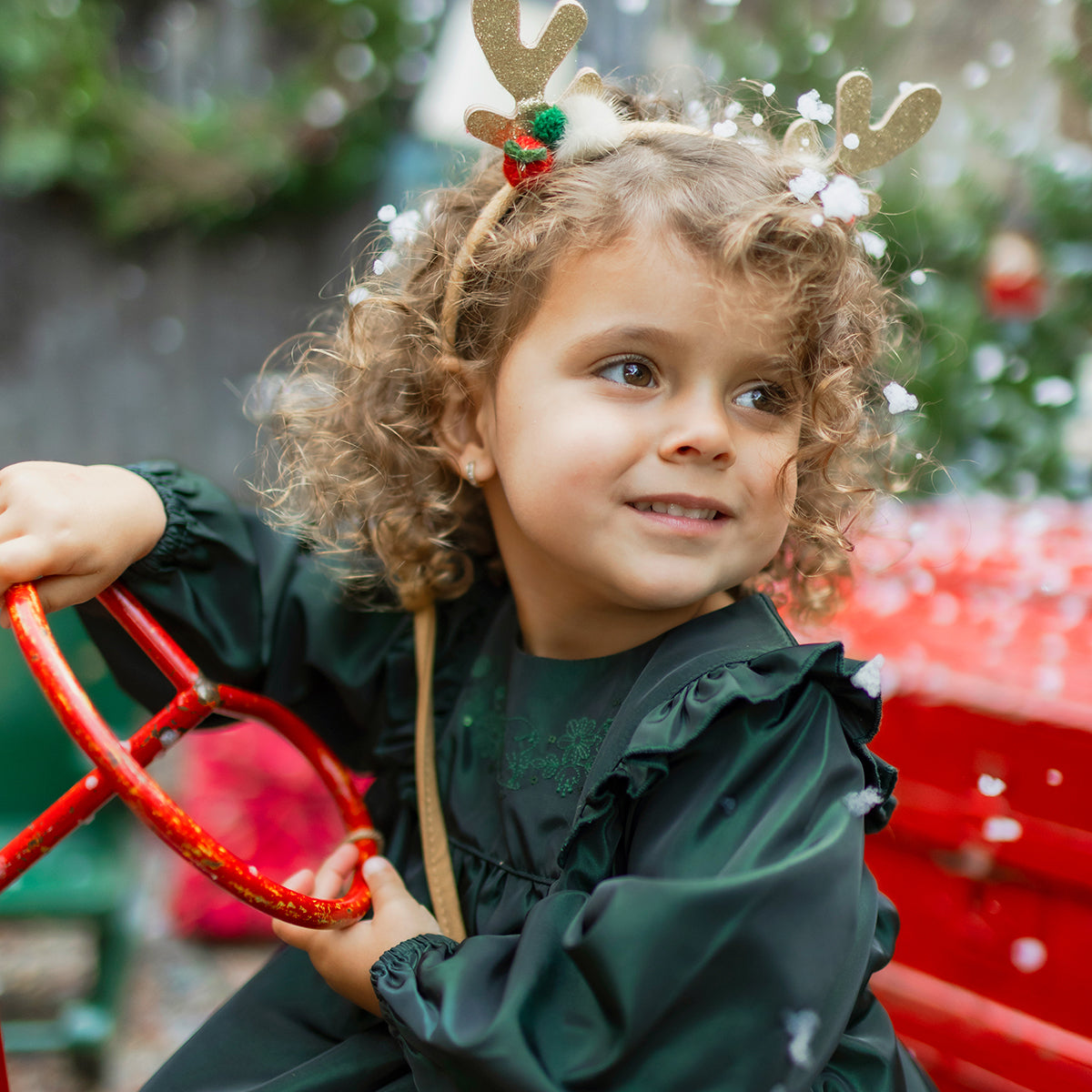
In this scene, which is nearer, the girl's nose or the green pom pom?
the girl's nose

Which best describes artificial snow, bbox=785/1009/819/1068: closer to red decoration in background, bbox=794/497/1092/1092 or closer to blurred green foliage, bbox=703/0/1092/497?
red decoration in background, bbox=794/497/1092/1092

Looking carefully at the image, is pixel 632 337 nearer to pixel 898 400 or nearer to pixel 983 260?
pixel 898 400

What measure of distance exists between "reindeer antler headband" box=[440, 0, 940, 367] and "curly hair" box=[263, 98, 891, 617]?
0.02 metres

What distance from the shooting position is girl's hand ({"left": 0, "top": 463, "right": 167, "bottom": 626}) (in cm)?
89

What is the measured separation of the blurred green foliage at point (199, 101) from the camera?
3.53m

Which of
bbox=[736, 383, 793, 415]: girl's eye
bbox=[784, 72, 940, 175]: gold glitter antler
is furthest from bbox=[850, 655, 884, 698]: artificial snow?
bbox=[784, 72, 940, 175]: gold glitter antler

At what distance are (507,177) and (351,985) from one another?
0.85 meters

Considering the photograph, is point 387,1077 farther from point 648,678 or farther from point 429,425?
point 429,425

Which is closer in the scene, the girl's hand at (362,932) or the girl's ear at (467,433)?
the girl's hand at (362,932)

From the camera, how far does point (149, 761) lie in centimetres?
92

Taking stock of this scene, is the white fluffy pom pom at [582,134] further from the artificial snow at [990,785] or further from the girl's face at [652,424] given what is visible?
the artificial snow at [990,785]

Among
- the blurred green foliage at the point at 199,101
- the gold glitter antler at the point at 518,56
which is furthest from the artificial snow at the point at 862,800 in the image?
the blurred green foliage at the point at 199,101

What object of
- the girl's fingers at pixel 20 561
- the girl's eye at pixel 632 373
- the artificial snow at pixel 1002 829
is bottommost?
the artificial snow at pixel 1002 829

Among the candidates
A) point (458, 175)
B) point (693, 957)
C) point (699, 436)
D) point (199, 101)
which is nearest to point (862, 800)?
point (693, 957)
